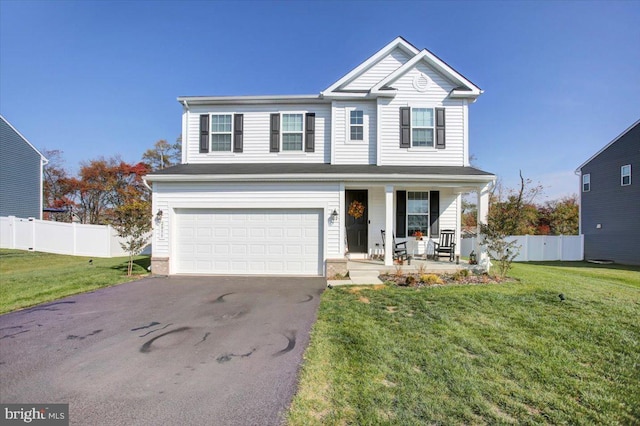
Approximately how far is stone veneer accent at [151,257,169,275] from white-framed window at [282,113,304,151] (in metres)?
5.74

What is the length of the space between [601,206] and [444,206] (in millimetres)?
13507

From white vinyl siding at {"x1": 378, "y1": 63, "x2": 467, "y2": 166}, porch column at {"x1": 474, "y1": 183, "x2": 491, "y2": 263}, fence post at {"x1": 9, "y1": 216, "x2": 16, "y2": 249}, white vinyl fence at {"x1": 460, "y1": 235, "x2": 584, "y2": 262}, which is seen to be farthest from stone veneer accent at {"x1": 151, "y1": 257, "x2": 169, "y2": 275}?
white vinyl fence at {"x1": 460, "y1": 235, "x2": 584, "y2": 262}

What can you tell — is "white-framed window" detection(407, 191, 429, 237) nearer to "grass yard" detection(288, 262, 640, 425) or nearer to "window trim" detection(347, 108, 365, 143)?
"window trim" detection(347, 108, 365, 143)

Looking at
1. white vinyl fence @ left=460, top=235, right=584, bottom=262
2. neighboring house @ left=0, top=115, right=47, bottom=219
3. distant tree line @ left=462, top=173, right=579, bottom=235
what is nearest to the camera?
white vinyl fence @ left=460, top=235, right=584, bottom=262

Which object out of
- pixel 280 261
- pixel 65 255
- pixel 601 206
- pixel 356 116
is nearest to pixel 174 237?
pixel 280 261

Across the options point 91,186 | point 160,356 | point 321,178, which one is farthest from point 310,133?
point 91,186

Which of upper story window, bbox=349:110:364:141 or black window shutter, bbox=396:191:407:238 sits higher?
upper story window, bbox=349:110:364:141

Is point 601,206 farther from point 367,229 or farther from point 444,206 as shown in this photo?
point 367,229

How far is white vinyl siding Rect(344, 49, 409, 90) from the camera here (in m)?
10.9

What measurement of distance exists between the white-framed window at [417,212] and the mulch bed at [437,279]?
8.89ft

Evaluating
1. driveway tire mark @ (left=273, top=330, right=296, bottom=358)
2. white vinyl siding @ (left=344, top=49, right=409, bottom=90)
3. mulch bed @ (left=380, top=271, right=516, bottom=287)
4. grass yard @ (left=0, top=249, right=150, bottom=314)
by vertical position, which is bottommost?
grass yard @ (left=0, top=249, right=150, bottom=314)

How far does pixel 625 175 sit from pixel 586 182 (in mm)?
2419

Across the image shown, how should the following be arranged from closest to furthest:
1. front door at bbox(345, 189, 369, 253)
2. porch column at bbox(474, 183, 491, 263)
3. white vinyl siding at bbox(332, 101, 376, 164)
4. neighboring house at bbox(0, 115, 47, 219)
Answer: porch column at bbox(474, 183, 491, 263) → white vinyl siding at bbox(332, 101, 376, 164) → front door at bbox(345, 189, 369, 253) → neighboring house at bbox(0, 115, 47, 219)

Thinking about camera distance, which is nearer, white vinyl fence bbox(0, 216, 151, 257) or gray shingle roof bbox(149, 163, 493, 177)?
gray shingle roof bbox(149, 163, 493, 177)
